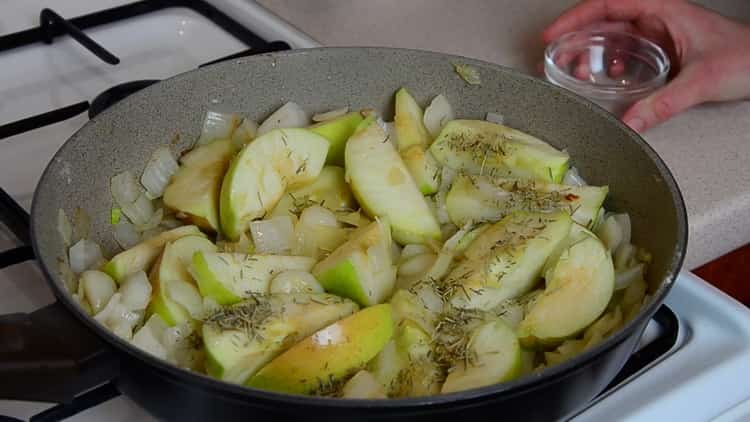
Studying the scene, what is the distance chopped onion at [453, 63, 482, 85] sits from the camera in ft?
2.91

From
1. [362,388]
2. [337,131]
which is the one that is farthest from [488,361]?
[337,131]

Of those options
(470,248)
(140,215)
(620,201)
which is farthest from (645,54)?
(140,215)

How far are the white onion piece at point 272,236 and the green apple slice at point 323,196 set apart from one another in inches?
1.2

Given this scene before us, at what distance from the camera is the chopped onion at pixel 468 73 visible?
0.89 metres

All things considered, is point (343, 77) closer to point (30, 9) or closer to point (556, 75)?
point (556, 75)

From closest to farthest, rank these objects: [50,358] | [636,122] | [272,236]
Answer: [50,358] < [272,236] < [636,122]

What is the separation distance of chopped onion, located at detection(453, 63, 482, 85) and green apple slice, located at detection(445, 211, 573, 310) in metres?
0.18

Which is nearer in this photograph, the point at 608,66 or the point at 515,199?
the point at 515,199

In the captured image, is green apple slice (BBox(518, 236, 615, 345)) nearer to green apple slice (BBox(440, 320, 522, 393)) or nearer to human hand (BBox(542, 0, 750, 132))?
green apple slice (BBox(440, 320, 522, 393))

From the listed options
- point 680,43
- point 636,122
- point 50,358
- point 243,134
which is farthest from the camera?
point 680,43

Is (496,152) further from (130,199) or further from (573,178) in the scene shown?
(130,199)

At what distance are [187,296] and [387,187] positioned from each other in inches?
7.5

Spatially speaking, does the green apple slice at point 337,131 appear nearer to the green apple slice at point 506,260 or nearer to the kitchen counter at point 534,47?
the green apple slice at point 506,260

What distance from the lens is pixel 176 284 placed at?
705 millimetres
